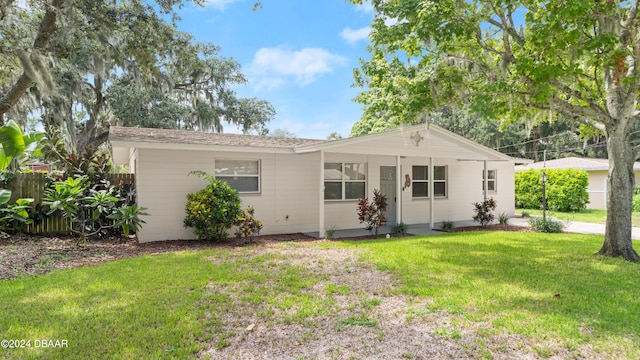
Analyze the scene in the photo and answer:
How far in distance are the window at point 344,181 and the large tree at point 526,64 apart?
10.8ft

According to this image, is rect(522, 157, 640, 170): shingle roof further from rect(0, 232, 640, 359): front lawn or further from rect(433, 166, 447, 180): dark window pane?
rect(0, 232, 640, 359): front lawn

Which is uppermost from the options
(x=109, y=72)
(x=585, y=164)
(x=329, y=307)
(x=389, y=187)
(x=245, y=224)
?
(x=109, y=72)

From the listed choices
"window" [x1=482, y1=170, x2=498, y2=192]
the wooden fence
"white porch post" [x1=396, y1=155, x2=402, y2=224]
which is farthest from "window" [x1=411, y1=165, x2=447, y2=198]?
the wooden fence

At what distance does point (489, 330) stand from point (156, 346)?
3.29 m

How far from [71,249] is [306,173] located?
627cm

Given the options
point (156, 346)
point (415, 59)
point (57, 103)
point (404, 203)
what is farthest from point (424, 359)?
point (57, 103)

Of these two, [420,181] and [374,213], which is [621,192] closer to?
[374,213]

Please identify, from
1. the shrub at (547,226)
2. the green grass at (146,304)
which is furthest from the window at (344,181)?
the shrub at (547,226)

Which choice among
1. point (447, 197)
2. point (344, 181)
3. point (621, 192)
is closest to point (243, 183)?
point (344, 181)

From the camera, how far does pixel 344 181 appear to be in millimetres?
11656

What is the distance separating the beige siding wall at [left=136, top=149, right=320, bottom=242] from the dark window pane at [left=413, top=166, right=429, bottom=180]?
4.11 meters

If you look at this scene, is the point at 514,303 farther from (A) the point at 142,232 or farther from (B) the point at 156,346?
(A) the point at 142,232

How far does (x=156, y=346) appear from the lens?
10.8 ft

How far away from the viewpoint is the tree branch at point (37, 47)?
844cm
